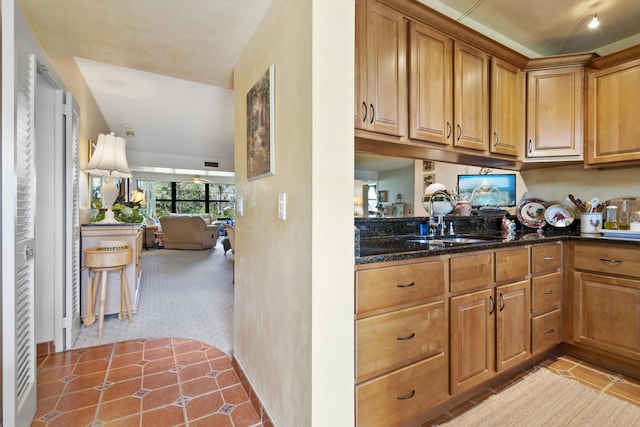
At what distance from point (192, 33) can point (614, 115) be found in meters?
2.99

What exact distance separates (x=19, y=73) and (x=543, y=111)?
3.35m

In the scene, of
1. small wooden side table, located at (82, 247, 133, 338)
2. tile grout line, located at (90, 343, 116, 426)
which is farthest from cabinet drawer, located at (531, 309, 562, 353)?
small wooden side table, located at (82, 247, 133, 338)

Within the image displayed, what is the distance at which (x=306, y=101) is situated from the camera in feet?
3.55

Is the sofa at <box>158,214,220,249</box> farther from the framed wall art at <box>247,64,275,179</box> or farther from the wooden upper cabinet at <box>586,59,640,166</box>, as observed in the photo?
the wooden upper cabinet at <box>586,59,640,166</box>

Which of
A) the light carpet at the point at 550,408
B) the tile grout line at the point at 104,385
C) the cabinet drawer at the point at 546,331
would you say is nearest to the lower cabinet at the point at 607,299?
the cabinet drawer at the point at 546,331

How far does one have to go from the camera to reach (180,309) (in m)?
3.17

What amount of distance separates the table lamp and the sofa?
4.29 metres

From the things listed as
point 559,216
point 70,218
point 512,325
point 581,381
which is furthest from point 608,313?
point 70,218

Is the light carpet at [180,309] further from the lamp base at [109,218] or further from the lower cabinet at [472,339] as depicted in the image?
the lower cabinet at [472,339]

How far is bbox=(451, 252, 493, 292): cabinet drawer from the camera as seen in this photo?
1.53 metres

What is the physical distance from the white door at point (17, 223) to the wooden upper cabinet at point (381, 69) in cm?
151

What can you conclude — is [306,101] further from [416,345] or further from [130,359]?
[130,359]

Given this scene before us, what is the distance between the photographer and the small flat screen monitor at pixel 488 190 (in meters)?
2.60

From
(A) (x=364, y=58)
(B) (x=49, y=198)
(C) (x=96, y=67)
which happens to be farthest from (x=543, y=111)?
(C) (x=96, y=67)
